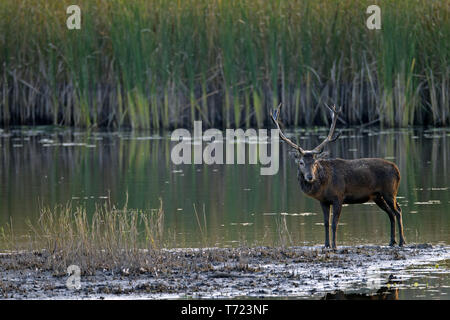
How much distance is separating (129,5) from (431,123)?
24.9 feet

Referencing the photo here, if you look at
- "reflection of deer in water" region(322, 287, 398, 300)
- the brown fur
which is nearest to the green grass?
the brown fur

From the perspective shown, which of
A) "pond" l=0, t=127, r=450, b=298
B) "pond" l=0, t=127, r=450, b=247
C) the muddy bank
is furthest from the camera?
"pond" l=0, t=127, r=450, b=247

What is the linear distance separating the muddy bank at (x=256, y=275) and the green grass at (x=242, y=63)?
13.7 meters

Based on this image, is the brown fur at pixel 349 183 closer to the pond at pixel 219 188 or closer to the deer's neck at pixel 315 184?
the deer's neck at pixel 315 184

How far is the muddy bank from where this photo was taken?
30.4 feet

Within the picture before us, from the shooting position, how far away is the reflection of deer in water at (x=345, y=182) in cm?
1168

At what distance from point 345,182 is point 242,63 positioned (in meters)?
14.3

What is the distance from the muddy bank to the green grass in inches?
540

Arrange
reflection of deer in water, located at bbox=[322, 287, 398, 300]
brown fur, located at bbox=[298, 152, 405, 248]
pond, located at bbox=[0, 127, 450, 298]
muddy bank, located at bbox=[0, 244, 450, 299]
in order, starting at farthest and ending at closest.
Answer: pond, located at bbox=[0, 127, 450, 298] < brown fur, located at bbox=[298, 152, 405, 248] < muddy bank, located at bbox=[0, 244, 450, 299] < reflection of deer in water, located at bbox=[322, 287, 398, 300]

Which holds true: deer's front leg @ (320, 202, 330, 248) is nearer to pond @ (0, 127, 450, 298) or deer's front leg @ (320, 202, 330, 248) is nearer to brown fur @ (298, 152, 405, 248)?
brown fur @ (298, 152, 405, 248)

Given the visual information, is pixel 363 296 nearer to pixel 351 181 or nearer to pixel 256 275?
pixel 256 275

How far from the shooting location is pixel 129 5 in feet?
83.3

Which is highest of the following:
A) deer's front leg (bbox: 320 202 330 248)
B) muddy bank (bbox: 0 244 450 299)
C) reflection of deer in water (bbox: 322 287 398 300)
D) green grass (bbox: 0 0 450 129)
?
green grass (bbox: 0 0 450 129)

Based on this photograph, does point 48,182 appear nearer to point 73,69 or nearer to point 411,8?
point 73,69
